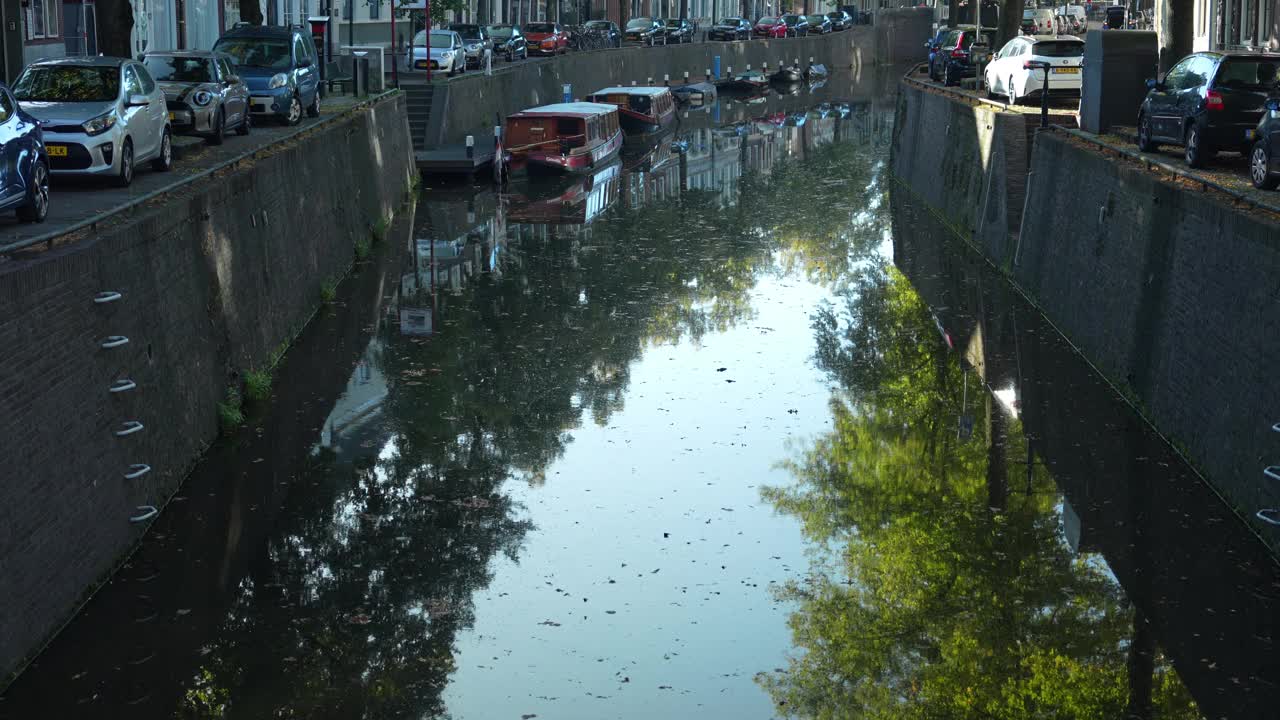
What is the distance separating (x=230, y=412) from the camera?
17609mm

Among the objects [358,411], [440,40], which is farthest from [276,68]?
[440,40]

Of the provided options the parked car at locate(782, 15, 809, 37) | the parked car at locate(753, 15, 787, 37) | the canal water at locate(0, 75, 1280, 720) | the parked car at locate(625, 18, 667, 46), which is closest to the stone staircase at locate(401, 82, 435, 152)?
the canal water at locate(0, 75, 1280, 720)

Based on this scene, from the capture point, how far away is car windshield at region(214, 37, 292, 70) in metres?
32.4

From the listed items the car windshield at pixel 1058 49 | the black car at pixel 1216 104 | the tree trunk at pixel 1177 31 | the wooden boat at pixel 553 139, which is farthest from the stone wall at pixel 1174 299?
the wooden boat at pixel 553 139

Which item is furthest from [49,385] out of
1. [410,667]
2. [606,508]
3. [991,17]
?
[991,17]

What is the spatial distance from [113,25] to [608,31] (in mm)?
55184

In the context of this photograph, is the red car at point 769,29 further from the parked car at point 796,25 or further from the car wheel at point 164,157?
the car wheel at point 164,157

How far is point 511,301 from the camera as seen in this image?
26766 mm

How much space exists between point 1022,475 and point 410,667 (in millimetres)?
7371

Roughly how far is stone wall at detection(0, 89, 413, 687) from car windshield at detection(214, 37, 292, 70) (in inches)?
387

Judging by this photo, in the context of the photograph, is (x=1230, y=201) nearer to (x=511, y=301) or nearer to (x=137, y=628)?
(x=137, y=628)

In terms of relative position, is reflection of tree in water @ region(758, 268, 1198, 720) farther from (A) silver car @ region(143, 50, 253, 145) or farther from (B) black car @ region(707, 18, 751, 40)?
(B) black car @ region(707, 18, 751, 40)

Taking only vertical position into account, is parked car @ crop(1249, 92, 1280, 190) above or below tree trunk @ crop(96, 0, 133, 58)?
below

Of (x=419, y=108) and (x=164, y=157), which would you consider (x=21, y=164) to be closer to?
(x=164, y=157)
